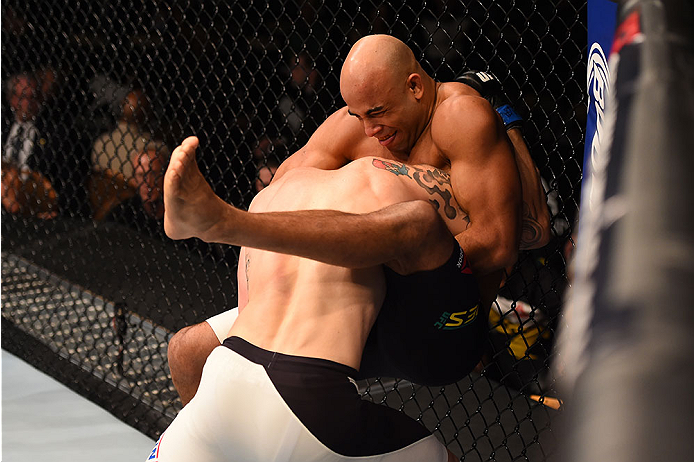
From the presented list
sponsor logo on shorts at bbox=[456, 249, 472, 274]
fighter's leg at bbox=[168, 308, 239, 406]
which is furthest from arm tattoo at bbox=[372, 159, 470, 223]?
fighter's leg at bbox=[168, 308, 239, 406]

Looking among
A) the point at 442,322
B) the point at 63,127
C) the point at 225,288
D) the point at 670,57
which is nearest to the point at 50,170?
the point at 63,127

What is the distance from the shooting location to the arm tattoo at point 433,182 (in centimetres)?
122

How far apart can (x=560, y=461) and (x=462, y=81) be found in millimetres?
1263

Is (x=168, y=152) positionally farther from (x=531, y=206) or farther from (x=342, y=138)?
(x=531, y=206)

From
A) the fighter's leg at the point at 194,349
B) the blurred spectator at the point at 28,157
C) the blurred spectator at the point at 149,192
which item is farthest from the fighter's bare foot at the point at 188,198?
the blurred spectator at the point at 28,157

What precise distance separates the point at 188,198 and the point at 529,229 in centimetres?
74

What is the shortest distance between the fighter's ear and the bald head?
1cm

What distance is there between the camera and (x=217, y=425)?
103 centimetres

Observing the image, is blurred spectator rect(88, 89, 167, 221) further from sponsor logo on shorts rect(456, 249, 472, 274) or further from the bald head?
sponsor logo on shorts rect(456, 249, 472, 274)

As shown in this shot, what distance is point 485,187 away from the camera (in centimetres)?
123

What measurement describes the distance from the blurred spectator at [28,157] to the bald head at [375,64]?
1.92m

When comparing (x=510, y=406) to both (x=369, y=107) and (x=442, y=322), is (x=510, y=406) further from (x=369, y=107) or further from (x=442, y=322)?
(x=369, y=107)

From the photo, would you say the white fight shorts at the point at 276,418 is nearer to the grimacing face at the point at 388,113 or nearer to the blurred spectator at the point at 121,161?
the grimacing face at the point at 388,113

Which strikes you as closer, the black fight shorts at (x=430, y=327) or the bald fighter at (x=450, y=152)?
the black fight shorts at (x=430, y=327)
